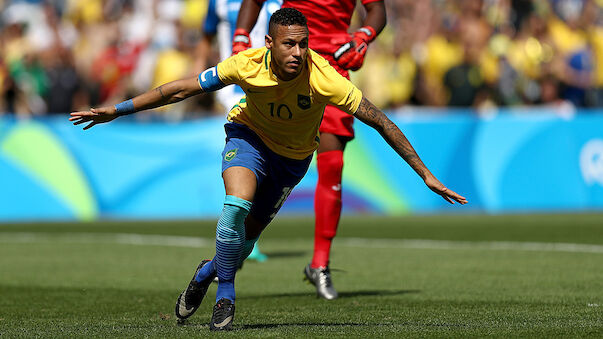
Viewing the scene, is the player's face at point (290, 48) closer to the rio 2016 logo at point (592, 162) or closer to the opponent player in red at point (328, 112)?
the opponent player in red at point (328, 112)

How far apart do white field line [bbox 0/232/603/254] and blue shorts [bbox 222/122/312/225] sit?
562cm

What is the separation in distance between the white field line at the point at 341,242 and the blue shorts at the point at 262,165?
562 centimetres

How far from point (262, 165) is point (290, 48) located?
0.79 meters

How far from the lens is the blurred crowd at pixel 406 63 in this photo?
20.0 metres

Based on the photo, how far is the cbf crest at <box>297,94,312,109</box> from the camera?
262 inches

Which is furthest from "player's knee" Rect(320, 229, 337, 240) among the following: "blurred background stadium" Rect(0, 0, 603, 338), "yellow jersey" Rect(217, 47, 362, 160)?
"yellow jersey" Rect(217, 47, 362, 160)

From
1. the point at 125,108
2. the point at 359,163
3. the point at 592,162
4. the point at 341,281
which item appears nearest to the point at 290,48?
the point at 125,108

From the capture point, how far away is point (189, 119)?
18.6 metres

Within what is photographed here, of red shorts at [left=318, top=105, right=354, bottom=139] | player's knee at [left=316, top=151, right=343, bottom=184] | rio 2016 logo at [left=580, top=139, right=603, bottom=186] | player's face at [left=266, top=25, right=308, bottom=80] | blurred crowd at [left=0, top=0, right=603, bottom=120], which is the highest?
player's face at [left=266, top=25, right=308, bottom=80]

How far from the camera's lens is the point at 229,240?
6617 millimetres

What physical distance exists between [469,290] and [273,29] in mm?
3154

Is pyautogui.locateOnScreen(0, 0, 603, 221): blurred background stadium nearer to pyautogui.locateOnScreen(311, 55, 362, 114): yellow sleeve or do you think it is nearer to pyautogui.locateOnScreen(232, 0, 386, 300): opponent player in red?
pyautogui.locateOnScreen(232, 0, 386, 300): opponent player in red

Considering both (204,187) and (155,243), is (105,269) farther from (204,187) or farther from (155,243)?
(204,187)

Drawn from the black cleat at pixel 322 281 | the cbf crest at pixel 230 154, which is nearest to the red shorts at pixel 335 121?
the black cleat at pixel 322 281
